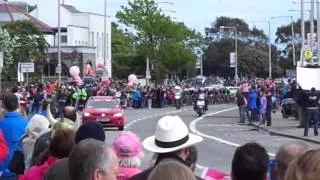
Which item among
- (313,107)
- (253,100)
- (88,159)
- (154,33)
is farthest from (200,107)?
(88,159)

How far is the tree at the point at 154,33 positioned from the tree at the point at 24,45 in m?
15.2

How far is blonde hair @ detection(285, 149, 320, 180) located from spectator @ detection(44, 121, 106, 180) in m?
2.99

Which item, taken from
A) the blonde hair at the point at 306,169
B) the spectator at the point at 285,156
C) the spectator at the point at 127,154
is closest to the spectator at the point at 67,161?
the spectator at the point at 127,154

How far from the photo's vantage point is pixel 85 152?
550cm

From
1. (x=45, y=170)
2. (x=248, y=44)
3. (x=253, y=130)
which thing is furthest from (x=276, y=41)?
(x=45, y=170)

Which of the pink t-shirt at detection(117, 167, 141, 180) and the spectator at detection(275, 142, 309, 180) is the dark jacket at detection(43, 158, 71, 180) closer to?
the pink t-shirt at detection(117, 167, 141, 180)

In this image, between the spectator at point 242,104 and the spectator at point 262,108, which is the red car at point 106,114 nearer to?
the spectator at point 262,108

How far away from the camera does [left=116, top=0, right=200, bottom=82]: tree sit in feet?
296

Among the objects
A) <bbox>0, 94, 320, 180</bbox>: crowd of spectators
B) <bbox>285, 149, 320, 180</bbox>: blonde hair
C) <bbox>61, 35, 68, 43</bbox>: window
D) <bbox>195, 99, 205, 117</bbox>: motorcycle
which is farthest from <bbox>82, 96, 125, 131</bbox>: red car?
<bbox>61, 35, 68, 43</bbox>: window

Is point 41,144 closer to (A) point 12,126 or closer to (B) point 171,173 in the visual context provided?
(A) point 12,126

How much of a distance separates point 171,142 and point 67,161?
1.07 meters

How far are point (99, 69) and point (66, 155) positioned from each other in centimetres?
8124

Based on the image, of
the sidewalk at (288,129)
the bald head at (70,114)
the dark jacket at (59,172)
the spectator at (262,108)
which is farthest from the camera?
the spectator at (262,108)

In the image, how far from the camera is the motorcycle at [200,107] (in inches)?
2053
